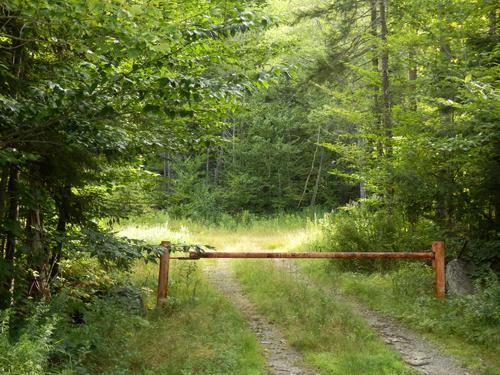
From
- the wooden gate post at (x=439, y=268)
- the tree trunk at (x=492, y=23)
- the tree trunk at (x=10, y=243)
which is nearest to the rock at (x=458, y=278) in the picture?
the wooden gate post at (x=439, y=268)

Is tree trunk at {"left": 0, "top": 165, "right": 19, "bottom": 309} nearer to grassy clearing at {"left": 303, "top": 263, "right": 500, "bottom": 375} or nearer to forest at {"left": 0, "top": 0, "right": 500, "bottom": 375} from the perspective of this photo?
forest at {"left": 0, "top": 0, "right": 500, "bottom": 375}

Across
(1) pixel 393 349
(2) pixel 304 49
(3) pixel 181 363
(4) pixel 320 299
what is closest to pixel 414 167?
(4) pixel 320 299

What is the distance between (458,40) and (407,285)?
5.37 metres

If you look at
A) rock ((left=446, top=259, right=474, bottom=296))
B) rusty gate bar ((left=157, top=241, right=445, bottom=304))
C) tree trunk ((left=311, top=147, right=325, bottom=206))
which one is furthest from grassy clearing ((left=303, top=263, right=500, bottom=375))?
tree trunk ((left=311, top=147, right=325, bottom=206))

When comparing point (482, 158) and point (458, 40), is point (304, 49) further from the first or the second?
point (482, 158)

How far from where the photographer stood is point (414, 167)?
9797mm

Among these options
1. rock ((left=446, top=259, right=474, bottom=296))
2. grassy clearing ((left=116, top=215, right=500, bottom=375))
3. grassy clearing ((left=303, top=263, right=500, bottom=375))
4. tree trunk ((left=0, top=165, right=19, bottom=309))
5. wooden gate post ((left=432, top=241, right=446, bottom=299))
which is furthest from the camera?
rock ((left=446, top=259, right=474, bottom=296))

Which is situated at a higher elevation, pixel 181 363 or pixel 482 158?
pixel 482 158

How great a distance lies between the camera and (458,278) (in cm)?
880

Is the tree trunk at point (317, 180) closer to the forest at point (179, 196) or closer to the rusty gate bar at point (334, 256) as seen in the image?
the forest at point (179, 196)

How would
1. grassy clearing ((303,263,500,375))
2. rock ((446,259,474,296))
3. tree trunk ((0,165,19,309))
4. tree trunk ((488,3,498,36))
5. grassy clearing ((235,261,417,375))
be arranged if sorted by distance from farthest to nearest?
tree trunk ((488,3,498,36))
rock ((446,259,474,296))
grassy clearing ((303,263,500,375))
grassy clearing ((235,261,417,375))
tree trunk ((0,165,19,309))

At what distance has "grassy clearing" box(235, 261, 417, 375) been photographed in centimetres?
591

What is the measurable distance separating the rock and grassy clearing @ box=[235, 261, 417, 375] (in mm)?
2135

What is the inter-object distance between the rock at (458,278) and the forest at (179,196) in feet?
0.17
